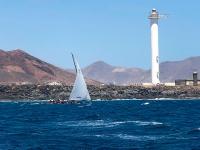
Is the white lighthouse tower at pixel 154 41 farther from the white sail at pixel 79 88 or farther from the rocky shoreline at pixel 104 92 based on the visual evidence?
the white sail at pixel 79 88

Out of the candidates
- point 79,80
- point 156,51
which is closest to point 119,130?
point 79,80

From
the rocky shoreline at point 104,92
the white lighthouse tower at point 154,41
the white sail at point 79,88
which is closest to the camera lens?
the white sail at point 79,88

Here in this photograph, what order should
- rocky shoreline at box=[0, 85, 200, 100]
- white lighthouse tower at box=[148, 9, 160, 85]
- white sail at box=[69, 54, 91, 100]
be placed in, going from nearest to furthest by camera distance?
white sail at box=[69, 54, 91, 100] < white lighthouse tower at box=[148, 9, 160, 85] < rocky shoreline at box=[0, 85, 200, 100]

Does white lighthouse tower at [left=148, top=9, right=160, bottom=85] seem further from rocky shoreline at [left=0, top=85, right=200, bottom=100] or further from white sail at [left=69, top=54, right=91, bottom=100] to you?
white sail at [left=69, top=54, right=91, bottom=100]

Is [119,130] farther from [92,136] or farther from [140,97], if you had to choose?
[140,97]

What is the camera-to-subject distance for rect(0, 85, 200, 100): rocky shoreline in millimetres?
181087

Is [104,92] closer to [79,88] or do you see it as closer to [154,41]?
[154,41]

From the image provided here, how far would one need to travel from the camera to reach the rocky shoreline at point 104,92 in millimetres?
181087

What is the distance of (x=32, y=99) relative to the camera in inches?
7210

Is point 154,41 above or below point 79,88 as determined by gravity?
above

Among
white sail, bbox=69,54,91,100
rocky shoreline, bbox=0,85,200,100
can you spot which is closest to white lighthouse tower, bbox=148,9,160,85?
rocky shoreline, bbox=0,85,200,100

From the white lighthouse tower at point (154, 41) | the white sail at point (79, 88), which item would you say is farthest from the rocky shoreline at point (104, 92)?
the white sail at point (79, 88)

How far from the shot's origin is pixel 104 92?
18738 cm

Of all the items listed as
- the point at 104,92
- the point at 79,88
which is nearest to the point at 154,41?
the point at 104,92
